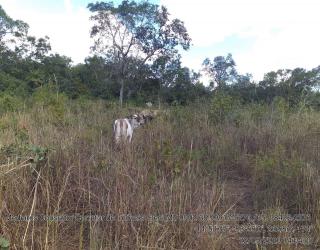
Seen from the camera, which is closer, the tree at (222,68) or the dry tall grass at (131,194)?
the dry tall grass at (131,194)

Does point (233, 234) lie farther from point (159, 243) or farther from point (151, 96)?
point (151, 96)

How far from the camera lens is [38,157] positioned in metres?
2.49

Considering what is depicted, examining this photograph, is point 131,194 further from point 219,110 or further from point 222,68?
point 222,68

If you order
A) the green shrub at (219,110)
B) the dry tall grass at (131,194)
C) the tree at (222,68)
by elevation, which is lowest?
the dry tall grass at (131,194)

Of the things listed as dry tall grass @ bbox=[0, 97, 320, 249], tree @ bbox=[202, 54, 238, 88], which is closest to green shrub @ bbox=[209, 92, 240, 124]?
dry tall grass @ bbox=[0, 97, 320, 249]

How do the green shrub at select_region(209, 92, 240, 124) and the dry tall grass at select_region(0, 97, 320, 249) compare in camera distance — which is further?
the green shrub at select_region(209, 92, 240, 124)

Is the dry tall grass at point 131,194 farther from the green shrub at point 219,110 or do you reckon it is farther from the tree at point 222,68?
the tree at point 222,68

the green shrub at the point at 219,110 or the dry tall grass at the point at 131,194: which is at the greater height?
the green shrub at the point at 219,110

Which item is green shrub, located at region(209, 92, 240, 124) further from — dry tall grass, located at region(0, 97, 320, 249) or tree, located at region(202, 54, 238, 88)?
tree, located at region(202, 54, 238, 88)

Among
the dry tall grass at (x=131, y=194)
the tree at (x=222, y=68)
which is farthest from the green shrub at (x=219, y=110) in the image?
the tree at (x=222, y=68)

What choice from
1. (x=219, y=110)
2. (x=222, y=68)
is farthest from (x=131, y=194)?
(x=222, y=68)

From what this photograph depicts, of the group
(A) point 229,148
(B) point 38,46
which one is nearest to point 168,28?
(B) point 38,46

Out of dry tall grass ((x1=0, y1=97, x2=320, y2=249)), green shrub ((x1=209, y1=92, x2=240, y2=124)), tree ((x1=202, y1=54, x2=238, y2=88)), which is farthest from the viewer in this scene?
tree ((x1=202, y1=54, x2=238, y2=88))

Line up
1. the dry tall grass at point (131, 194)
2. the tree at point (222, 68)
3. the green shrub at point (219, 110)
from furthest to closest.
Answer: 1. the tree at point (222, 68)
2. the green shrub at point (219, 110)
3. the dry tall grass at point (131, 194)
